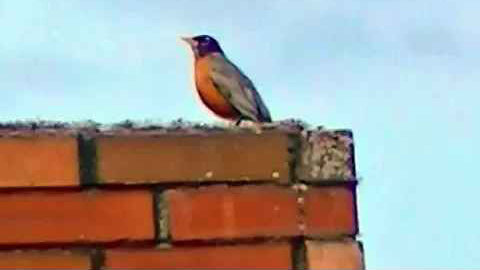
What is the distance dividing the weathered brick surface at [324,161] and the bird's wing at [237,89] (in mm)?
1832

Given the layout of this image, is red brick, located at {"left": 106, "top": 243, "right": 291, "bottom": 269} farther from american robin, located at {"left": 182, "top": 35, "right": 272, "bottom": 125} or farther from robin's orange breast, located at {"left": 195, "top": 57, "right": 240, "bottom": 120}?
robin's orange breast, located at {"left": 195, "top": 57, "right": 240, "bottom": 120}


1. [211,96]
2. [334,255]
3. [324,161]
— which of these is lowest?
[334,255]

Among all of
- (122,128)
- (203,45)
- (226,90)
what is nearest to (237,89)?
(226,90)

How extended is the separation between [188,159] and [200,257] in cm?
14

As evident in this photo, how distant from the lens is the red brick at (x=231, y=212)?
1.93 meters

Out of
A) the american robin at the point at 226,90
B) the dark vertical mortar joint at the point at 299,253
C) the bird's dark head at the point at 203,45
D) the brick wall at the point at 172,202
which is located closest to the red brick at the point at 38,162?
the brick wall at the point at 172,202

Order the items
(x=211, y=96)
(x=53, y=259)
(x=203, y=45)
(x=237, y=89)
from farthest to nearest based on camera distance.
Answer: (x=203, y=45), (x=211, y=96), (x=237, y=89), (x=53, y=259)

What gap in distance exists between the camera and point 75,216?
1913mm

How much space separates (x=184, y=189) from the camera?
6.40 feet

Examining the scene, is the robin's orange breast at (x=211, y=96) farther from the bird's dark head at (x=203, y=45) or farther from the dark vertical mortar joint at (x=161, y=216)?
the dark vertical mortar joint at (x=161, y=216)

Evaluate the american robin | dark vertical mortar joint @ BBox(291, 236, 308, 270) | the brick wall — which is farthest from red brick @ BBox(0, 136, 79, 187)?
the american robin

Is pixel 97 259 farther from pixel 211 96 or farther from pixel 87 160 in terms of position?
pixel 211 96

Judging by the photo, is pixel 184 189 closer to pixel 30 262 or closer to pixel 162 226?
pixel 162 226

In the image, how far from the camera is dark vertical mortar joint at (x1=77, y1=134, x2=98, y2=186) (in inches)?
76.2
